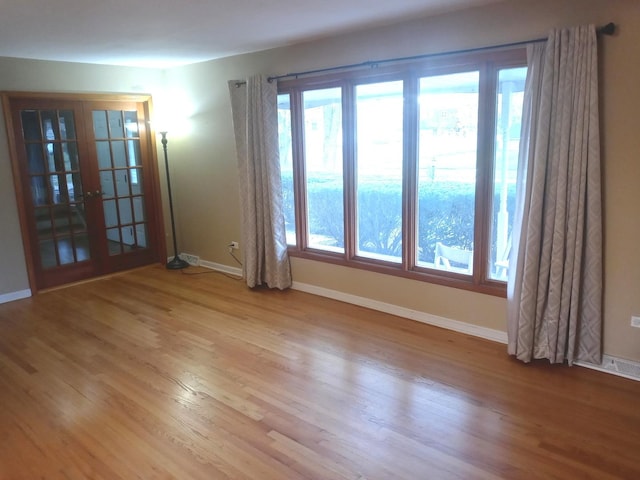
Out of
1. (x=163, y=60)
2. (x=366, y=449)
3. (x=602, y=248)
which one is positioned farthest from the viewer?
(x=163, y=60)

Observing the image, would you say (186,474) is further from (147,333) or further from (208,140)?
(208,140)

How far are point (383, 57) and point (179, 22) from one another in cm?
156

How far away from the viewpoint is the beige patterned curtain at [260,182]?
4.48m

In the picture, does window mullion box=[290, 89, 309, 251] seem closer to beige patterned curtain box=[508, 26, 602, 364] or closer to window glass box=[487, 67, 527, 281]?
window glass box=[487, 67, 527, 281]

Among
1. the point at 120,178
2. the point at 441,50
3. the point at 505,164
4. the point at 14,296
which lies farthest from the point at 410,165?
the point at 14,296

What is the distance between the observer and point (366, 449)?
7.75 ft

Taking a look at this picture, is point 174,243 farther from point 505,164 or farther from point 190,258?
point 505,164

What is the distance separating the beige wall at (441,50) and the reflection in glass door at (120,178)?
60cm

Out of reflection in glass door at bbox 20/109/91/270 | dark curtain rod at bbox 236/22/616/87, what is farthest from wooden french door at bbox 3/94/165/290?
dark curtain rod at bbox 236/22/616/87

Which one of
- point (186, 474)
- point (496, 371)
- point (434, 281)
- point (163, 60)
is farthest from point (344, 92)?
point (186, 474)

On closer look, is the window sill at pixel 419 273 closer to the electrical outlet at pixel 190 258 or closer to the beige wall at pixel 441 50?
the beige wall at pixel 441 50

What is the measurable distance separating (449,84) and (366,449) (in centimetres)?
261

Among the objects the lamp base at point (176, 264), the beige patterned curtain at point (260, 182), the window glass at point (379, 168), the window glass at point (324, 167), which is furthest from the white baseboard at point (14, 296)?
the window glass at point (379, 168)

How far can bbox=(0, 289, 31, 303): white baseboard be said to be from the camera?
4.69 m
